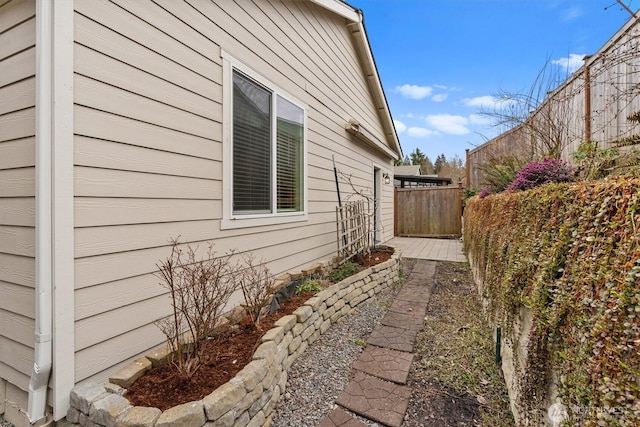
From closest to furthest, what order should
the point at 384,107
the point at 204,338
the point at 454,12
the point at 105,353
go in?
the point at 105,353 < the point at 204,338 < the point at 454,12 < the point at 384,107

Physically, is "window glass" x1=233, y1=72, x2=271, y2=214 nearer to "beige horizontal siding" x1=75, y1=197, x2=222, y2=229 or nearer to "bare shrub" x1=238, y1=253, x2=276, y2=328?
"beige horizontal siding" x1=75, y1=197, x2=222, y2=229

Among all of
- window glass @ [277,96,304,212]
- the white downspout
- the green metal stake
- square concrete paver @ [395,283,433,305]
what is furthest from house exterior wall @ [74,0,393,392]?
the green metal stake

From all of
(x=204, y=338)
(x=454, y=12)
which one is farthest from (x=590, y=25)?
(x=204, y=338)

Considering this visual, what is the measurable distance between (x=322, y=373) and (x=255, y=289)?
110 centimetres

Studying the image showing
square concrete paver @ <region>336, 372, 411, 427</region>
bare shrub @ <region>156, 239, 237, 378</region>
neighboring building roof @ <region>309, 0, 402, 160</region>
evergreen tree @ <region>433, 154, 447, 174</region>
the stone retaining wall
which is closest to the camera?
the stone retaining wall

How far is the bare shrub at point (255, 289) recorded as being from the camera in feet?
9.21

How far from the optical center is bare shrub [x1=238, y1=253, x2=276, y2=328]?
2.81 metres

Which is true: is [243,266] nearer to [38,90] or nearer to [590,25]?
[38,90]

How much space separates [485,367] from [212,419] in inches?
95.6

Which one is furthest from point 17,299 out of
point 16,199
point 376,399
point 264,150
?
point 376,399

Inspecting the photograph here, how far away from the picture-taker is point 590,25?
4926 millimetres

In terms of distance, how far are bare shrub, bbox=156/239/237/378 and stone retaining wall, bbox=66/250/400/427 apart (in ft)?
0.62

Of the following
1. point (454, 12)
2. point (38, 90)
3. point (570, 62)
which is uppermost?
point (454, 12)

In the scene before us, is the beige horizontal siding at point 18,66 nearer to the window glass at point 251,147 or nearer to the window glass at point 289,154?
the window glass at point 251,147
